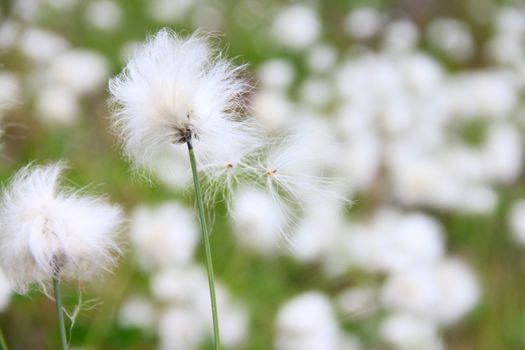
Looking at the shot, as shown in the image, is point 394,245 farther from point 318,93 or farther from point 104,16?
point 104,16

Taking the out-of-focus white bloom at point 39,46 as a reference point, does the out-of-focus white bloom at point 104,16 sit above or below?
above

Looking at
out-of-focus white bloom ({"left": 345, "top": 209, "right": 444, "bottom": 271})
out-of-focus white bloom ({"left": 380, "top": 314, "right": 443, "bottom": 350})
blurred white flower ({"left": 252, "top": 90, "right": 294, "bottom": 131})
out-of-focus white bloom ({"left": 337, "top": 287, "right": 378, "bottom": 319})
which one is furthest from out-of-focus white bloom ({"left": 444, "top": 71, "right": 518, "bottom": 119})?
out-of-focus white bloom ({"left": 380, "top": 314, "right": 443, "bottom": 350})

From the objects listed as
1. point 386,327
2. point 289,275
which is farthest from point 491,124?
point 386,327

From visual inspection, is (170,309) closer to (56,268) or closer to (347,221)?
(347,221)

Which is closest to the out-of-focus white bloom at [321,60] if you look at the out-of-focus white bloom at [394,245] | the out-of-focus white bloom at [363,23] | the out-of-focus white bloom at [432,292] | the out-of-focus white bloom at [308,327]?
the out-of-focus white bloom at [363,23]

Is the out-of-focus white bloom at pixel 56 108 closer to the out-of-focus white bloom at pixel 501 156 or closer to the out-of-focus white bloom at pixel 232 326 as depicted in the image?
the out-of-focus white bloom at pixel 232 326

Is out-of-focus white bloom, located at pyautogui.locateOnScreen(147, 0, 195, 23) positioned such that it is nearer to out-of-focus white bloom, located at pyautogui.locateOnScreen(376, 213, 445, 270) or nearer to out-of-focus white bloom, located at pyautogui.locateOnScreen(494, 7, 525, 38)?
out-of-focus white bloom, located at pyautogui.locateOnScreen(494, 7, 525, 38)
